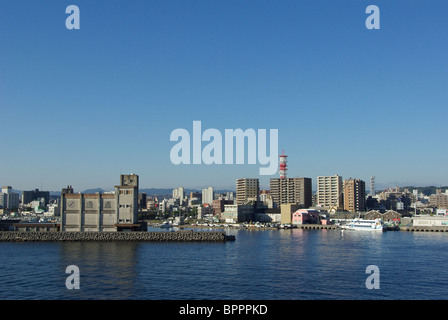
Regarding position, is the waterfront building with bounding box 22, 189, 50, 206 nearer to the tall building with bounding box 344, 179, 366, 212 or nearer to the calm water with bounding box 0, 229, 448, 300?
the tall building with bounding box 344, 179, 366, 212

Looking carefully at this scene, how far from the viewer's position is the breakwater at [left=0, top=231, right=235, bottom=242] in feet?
151

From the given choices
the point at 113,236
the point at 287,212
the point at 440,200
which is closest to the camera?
the point at 113,236

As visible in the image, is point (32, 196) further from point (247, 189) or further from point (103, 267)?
point (103, 267)

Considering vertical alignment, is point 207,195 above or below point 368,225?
above

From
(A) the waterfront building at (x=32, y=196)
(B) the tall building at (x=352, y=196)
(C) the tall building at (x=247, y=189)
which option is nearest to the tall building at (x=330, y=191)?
(B) the tall building at (x=352, y=196)

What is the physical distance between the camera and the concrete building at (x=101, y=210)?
47.3 m

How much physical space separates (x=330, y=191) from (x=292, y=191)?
9892 mm

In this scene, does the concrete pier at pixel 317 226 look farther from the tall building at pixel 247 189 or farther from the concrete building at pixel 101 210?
the tall building at pixel 247 189

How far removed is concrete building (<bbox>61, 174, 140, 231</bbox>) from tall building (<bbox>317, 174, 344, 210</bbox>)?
228 ft

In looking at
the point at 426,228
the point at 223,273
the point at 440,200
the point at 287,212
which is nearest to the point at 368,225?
the point at 426,228

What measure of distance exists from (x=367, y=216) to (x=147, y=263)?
6188cm

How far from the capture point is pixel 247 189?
126 metres

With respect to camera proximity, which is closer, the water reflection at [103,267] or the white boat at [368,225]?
the water reflection at [103,267]

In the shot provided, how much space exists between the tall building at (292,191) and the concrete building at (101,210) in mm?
68285
